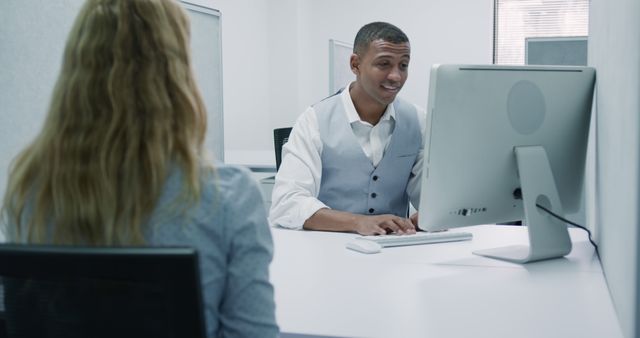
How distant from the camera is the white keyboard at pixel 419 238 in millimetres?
1561

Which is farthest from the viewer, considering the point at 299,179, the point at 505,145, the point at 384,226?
the point at 299,179

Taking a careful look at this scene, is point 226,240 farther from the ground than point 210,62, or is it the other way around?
point 210,62

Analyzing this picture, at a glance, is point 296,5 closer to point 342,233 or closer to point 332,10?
point 332,10

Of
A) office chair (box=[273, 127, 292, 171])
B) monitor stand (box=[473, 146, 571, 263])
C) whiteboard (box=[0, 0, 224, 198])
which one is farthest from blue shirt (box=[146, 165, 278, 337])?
office chair (box=[273, 127, 292, 171])

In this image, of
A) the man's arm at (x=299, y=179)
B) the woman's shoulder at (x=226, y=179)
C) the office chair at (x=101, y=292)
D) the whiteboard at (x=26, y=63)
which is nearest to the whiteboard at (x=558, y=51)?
the man's arm at (x=299, y=179)

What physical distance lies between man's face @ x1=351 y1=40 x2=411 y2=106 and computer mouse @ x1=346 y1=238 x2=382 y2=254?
1.93 feet

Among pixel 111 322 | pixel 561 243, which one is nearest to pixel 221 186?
pixel 111 322

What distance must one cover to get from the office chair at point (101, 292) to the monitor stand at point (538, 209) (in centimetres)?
99

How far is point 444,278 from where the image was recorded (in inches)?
51.2

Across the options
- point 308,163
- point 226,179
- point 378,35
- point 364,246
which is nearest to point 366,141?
point 308,163

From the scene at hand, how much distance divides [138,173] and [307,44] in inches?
192

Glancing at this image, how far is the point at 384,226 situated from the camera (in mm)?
1664

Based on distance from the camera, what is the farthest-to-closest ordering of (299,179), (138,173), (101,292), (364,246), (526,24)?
(526,24), (299,179), (364,246), (138,173), (101,292)

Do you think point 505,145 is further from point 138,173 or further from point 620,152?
point 138,173
